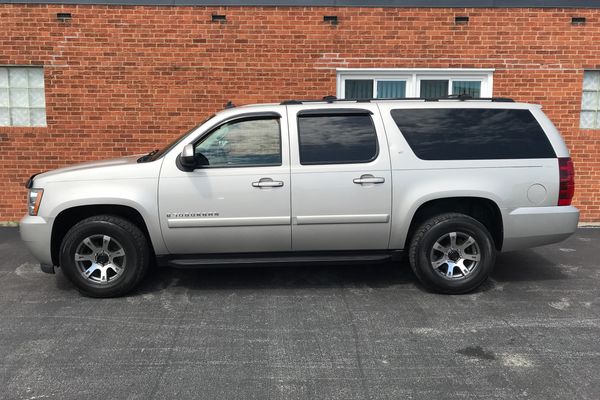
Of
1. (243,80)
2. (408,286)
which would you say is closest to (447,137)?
(408,286)

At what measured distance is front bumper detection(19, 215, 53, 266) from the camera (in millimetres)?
Answer: 4859

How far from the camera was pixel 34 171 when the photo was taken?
8.23 m

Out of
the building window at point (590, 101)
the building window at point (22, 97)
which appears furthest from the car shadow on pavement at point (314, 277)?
the building window at point (22, 97)

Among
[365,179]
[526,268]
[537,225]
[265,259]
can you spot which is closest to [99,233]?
[265,259]

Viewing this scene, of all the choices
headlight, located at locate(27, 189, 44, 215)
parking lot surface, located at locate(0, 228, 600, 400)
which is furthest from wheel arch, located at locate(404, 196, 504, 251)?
headlight, located at locate(27, 189, 44, 215)

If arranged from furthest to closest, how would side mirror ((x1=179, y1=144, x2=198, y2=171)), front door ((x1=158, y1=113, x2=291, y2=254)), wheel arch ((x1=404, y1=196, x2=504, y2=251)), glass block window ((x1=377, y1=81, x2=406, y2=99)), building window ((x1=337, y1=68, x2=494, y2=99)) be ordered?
glass block window ((x1=377, y1=81, x2=406, y2=99)) < building window ((x1=337, y1=68, x2=494, y2=99)) < wheel arch ((x1=404, y1=196, x2=504, y2=251)) < front door ((x1=158, y1=113, x2=291, y2=254)) < side mirror ((x1=179, y1=144, x2=198, y2=171))

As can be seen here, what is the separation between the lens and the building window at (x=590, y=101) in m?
8.36

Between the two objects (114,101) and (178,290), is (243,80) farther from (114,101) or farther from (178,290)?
(178,290)

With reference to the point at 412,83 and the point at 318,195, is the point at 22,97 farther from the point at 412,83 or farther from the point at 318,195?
the point at 412,83

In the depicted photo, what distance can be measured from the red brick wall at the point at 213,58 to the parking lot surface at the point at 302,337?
2.93 metres

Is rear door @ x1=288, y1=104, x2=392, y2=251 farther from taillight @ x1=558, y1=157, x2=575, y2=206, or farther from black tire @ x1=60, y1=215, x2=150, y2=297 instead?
taillight @ x1=558, y1=157, x2=575, y2=206

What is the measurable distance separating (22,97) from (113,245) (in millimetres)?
4564

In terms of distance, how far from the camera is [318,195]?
16.0 feet

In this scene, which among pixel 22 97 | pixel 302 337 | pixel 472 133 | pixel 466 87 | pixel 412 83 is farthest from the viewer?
pixel 466 87
